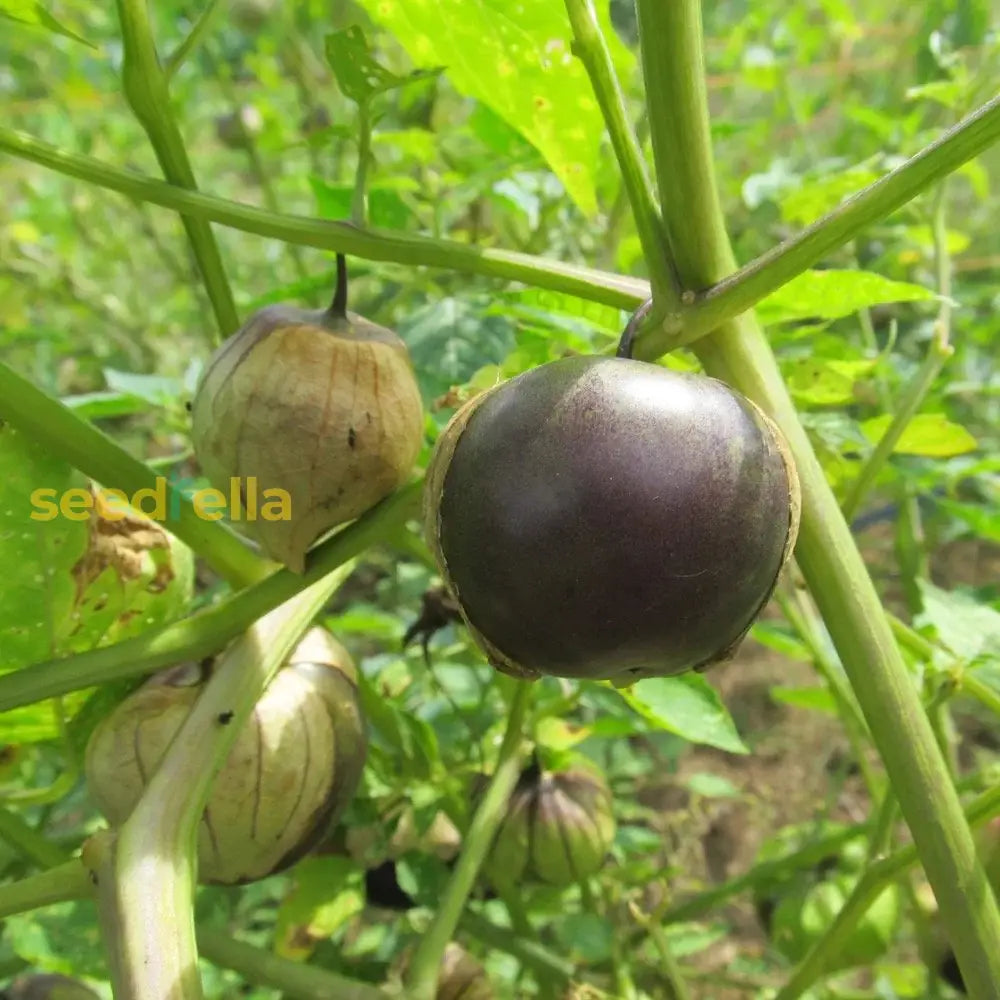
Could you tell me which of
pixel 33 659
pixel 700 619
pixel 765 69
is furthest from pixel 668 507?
pixel 765 69

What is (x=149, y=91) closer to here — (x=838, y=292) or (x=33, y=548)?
(x=33, y=548)

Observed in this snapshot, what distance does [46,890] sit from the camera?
453 mm

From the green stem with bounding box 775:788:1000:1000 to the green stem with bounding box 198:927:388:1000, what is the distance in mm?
284

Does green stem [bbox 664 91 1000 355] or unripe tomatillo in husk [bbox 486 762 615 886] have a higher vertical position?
green stem [bbox 664 91 1000 355]

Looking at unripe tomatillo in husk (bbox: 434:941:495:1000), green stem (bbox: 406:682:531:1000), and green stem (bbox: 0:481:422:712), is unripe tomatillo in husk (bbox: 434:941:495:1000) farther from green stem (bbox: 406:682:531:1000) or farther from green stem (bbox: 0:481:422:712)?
green stem (bbox: 0:481:422:712)

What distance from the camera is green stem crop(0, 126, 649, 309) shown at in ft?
1.69

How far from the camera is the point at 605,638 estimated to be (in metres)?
0.41

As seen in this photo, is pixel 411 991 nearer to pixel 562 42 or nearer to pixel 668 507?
pixel 668 507

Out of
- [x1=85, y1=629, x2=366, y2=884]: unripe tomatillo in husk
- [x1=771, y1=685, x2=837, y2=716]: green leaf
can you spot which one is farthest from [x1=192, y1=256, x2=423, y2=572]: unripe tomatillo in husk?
[x1=771, y1=685, x2=837, y2=716]: green leaf

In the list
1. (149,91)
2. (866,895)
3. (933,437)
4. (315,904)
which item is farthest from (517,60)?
(315,904)

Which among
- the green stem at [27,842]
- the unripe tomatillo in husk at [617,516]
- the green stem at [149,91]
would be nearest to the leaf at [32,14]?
the green stem at [149,91]

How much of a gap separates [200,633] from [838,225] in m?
0.37

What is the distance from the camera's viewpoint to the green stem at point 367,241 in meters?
0.51

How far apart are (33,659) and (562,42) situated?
45cm
